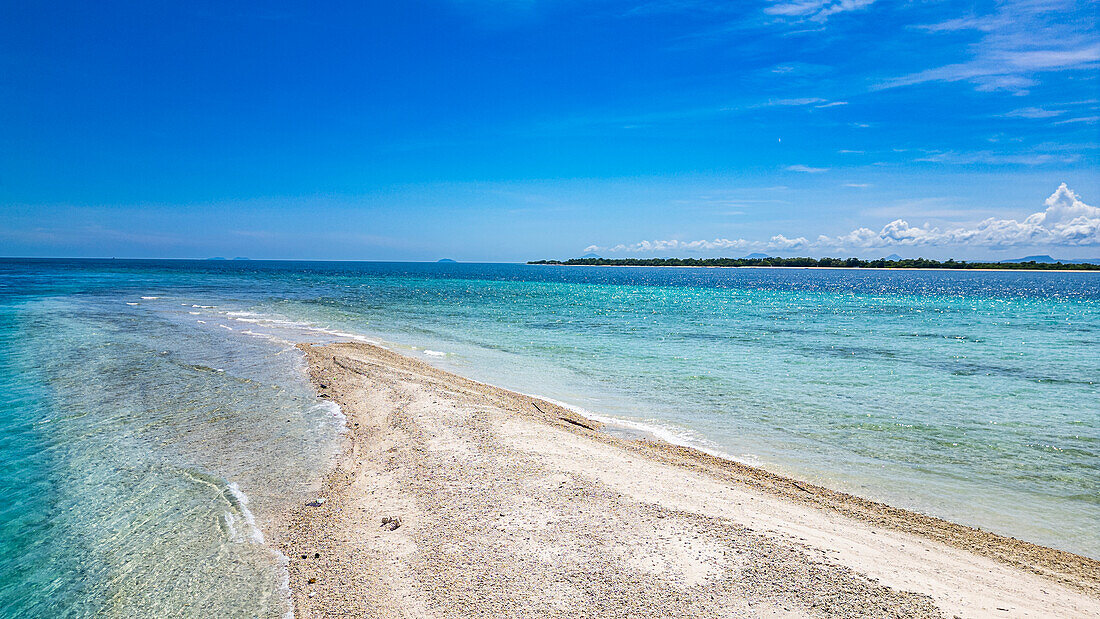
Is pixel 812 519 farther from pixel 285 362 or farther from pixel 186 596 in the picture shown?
pixel 285 362

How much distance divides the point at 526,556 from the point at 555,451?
3.34 m

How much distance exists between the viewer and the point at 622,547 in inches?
242

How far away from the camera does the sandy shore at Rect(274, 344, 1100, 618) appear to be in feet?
17.2

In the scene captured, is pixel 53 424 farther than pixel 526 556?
Yes

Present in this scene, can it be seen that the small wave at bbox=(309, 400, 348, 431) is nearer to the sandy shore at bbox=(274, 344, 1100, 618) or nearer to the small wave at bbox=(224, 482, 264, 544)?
the sandy shore at bbox=(274, 344, 1100, 618)

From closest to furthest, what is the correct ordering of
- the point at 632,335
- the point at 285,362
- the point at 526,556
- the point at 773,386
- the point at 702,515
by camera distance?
the point at 526,556, the point at 702,515, the point at 773,386, the point at 285,362, the point at 632,335

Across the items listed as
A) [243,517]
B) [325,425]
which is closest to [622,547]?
[243,517]

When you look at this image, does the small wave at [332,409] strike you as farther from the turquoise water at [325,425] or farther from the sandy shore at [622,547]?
the sandy shore at [622,547]

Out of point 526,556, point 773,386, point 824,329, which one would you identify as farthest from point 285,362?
point 824,329

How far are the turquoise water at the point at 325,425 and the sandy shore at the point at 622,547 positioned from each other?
82cm

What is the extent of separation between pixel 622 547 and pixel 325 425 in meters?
7.68

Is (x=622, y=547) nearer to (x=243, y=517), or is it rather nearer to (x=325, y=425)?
(x=243, y=517)

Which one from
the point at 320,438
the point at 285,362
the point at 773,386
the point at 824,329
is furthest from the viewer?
the point at 824,329

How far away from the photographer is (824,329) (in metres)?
33.0
